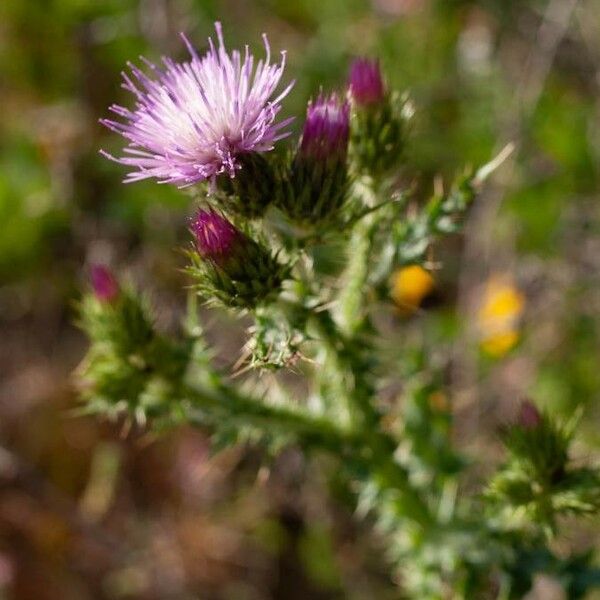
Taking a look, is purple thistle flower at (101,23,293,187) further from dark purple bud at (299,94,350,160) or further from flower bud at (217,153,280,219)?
dark purple bud at (299,94,350,160)

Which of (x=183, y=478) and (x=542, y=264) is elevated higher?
(x=542, y=264)

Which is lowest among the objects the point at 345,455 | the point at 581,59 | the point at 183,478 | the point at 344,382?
the point at 183,478

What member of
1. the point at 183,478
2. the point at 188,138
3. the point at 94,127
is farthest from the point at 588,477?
the point at 94,127

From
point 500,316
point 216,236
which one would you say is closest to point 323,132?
point 216,236

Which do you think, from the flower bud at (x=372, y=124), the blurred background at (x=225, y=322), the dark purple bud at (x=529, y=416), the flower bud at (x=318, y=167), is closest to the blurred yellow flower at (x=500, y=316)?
the blurred background at (x=225, y=322)

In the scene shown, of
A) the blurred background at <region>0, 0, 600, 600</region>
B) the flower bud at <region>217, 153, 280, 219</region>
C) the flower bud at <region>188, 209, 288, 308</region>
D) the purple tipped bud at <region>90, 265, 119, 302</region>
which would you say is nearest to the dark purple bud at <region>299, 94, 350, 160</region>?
the flower bud at <region>217, 153, 280, 219</region>

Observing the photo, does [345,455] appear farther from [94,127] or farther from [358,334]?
[94,127]
